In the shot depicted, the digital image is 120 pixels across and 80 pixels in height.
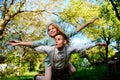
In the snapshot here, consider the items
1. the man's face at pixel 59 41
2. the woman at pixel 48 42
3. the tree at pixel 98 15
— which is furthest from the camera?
the tree at pixel 98 15

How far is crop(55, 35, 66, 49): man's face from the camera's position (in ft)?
17.5

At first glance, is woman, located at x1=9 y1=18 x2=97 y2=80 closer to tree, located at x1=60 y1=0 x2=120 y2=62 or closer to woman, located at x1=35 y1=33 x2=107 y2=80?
woman, located at x1=35 y1=33 x2=107 y2=80

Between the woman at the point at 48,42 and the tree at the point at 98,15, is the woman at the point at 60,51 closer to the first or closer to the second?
the woman at the point at 48,42

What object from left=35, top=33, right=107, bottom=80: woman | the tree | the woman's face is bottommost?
left=35, top=33, right=107, bottom=80: woman

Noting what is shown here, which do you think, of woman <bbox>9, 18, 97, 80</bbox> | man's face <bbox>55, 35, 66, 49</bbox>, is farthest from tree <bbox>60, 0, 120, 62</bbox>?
man's face <bbox>55, 35, 66, 49</bbox>

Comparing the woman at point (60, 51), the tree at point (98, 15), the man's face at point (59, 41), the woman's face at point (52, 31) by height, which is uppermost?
the tree at point (98, 15)

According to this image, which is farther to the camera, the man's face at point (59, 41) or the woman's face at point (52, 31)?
the woman's face at point (52, 31)

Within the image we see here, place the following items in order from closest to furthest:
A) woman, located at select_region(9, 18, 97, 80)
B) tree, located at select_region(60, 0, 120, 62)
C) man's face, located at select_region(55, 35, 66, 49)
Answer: man's face, located at select_region(55, 35, 66, 49) < woman, located at select_region(9, 18, 97, 80) < tree, located at select_region(60, 0, 120, 62)

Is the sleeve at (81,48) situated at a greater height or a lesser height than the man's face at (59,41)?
lesser

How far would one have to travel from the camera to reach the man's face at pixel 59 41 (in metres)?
5.33

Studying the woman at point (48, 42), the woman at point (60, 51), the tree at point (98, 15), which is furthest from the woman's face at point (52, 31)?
the tree at point (98, 15)

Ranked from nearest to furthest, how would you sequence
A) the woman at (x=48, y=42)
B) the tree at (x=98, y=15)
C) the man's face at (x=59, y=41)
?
the man's face at (x=59, y=41)
the woman at (x=48, y=42)
the tree at (x=98, y=15)

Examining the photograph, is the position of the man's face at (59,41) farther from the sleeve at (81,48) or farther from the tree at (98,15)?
the tree at (98,15)

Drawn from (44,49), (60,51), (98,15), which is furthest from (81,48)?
(98,15)
